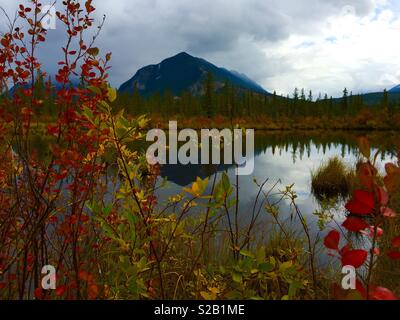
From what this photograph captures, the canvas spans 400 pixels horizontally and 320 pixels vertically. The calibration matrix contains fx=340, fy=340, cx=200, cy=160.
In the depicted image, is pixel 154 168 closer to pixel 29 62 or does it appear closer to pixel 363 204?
pixel 29 62

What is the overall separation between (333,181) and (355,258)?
11.1 m

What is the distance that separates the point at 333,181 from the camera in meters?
11.4

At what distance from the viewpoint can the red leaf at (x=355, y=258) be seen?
1.03 metres

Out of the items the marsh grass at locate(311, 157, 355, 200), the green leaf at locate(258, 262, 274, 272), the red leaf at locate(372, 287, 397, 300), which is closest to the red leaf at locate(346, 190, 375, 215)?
the red leaf at locate(372, 287, 397, 300)

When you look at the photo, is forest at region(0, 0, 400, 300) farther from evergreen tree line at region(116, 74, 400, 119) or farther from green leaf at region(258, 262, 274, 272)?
evergreen tree line at region(116, 74, 400, 119)

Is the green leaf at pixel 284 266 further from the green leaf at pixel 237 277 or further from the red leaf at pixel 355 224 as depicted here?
the red leaf at pixel 355 224

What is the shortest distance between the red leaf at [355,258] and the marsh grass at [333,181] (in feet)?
33.3

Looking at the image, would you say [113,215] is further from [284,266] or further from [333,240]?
[333,240]

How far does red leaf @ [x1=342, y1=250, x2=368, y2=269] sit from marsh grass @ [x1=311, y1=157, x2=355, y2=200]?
33.3 ft

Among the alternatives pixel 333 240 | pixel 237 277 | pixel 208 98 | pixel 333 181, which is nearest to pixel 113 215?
pixel 237 277

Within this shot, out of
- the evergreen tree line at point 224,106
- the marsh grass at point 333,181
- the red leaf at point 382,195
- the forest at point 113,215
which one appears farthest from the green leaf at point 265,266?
the evergreen tree line at point 224,106

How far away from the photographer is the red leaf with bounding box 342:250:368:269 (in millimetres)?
1028
